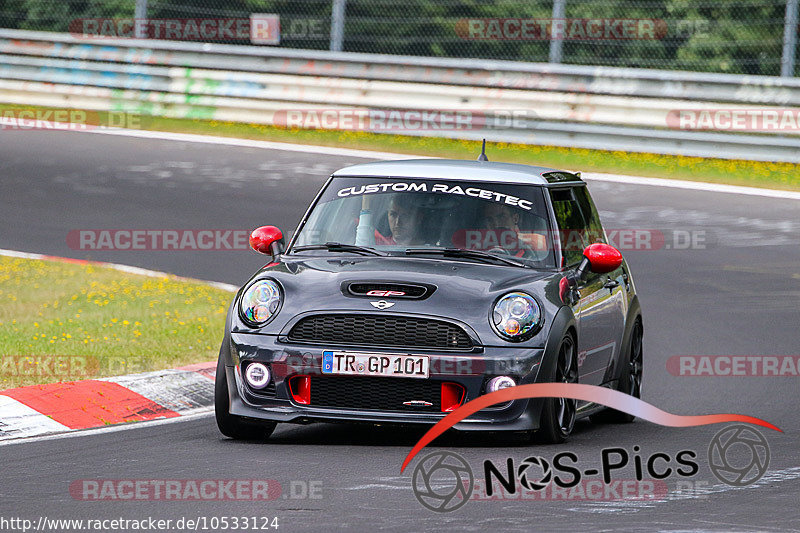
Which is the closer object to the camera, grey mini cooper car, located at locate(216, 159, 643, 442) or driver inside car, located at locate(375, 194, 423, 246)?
grey mini cooper car, located at locate(216, 159, 643, 442)

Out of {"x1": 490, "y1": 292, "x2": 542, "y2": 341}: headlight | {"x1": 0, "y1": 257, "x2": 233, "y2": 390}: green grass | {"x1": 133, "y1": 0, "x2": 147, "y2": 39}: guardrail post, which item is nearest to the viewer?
{"x1": 490, "y1": 292, "x2": 542, "y2": 341}: headlight

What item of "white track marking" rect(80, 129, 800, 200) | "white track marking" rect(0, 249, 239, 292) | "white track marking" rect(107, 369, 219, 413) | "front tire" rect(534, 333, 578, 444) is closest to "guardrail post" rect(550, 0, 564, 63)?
"white track marking" rect(80, 129, 800, 200)

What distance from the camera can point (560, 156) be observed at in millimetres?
18984

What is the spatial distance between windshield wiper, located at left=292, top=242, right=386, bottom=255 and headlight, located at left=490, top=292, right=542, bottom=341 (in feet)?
3.14

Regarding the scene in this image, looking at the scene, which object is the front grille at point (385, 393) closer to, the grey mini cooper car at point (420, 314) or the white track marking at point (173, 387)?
the grey mini cooper car at point (420, 314)

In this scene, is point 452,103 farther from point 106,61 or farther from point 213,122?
point 106,61

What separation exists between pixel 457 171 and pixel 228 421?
205cm

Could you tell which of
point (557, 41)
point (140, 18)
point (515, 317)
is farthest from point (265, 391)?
point (140, 18)

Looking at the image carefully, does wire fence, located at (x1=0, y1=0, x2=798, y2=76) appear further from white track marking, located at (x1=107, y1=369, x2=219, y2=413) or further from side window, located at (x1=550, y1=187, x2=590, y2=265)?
white track marking, located at (x1=107, y1=369, x2=219, y2=413)

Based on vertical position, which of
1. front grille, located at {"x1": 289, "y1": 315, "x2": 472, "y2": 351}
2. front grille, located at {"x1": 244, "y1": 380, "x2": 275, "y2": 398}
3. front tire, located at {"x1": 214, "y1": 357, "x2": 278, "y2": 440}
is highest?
front grille, located at {"x1": 289, "y1": 315, "x2": 472, "y2": 351}

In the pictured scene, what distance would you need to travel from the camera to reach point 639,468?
7.09m

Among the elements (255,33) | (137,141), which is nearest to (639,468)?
(137,141)

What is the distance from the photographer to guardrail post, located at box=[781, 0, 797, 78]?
17.1 metres

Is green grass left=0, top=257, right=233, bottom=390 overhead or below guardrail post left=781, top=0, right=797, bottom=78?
below
